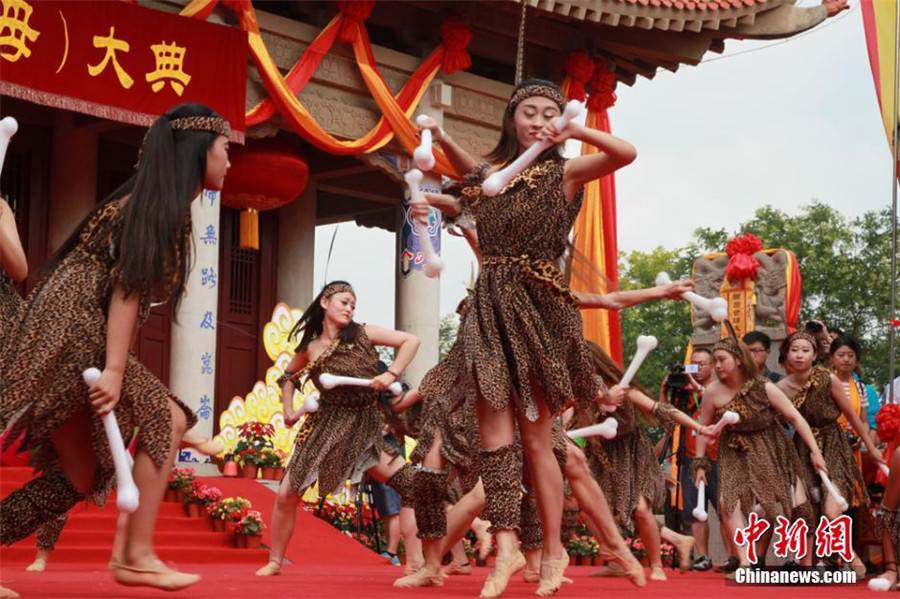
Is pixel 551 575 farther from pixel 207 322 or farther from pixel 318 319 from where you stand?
pixel 207 322

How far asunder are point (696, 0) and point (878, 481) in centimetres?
650

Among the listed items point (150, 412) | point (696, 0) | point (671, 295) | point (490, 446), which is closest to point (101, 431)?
point (150, 412)

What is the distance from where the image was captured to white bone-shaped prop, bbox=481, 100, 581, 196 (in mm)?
4609

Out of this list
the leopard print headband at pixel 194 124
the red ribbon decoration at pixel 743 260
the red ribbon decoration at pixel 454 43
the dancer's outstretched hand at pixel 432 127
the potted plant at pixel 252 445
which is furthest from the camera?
the red ribbon decoration at pixel 454 43

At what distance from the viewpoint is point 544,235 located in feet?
16.7

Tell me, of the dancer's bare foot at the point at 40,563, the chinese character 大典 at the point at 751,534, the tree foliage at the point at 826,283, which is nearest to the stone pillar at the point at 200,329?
the dancer's bare foot at the point at 40,563

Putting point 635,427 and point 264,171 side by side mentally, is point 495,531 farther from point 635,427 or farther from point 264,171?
point 264,171

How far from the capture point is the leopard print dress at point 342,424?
24.5ft

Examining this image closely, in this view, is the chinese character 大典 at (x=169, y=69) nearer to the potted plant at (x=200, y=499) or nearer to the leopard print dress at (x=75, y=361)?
the potted plant at (x=200, y=499)

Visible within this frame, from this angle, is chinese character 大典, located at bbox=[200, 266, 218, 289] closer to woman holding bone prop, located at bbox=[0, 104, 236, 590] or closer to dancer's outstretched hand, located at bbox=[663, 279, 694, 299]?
dancer's outstretched hand, located at bbox=[663, 279, 694, 299]

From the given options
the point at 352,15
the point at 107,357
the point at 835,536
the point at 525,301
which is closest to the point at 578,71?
the point at 352,15

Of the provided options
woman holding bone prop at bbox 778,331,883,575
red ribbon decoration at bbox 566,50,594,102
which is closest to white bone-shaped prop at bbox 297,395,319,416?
woman holding bone prop at bbox 778,331,883,575

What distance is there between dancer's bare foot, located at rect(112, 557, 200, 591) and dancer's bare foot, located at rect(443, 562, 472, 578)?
346 centimetres

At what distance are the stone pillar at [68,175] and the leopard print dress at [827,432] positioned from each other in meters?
7.61
